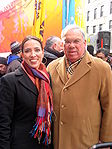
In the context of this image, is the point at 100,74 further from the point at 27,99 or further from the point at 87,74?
the point at 27,99

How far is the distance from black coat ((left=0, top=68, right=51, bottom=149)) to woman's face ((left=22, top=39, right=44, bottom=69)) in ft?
0.45

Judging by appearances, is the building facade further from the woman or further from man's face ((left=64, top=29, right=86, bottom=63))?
the woman

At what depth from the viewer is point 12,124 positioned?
2074 millimetres

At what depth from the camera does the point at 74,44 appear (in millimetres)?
2232

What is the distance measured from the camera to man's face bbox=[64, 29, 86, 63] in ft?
7.32

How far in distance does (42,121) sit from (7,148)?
1.32 feet

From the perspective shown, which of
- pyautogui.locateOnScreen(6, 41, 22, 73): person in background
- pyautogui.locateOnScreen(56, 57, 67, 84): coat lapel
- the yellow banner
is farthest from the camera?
the yellow banner

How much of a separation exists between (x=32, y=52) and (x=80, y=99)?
67 centimetres

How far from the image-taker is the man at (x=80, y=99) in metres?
2.20

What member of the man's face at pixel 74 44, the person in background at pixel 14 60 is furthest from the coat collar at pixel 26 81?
the person in background at pixel 14 60

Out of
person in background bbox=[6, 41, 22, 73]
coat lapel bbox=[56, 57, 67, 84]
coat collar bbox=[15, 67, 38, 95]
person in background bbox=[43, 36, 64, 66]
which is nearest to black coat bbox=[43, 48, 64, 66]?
person in background bbox=[43, 36, 64, 66]

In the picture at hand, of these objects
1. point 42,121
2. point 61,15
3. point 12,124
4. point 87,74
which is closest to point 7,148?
point 12,124

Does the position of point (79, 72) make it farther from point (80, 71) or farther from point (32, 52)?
point (32, 52)

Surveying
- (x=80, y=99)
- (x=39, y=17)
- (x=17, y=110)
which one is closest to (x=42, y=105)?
(x=17, y=110)
